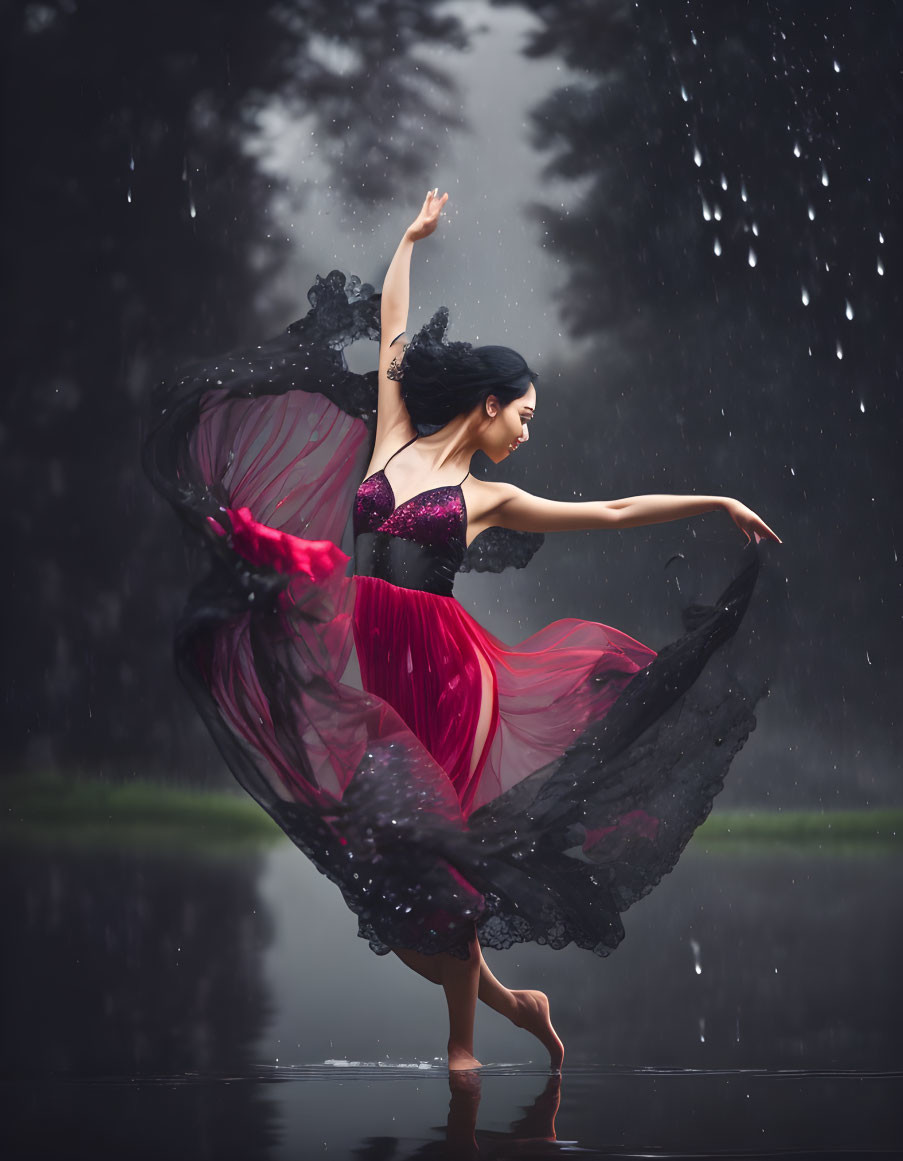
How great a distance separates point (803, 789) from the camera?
5129 millimetres

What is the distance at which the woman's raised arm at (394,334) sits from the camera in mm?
2004

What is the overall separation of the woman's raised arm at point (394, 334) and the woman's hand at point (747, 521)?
543 mm

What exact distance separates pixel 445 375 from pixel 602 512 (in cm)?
34

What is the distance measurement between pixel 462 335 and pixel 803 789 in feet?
7.96

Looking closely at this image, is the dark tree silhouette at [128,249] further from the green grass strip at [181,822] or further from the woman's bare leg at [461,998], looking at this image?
the woman's bare leg at [461,998]

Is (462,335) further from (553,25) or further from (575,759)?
(575,759)

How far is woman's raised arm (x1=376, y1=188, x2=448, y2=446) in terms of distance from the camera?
6.57 ft

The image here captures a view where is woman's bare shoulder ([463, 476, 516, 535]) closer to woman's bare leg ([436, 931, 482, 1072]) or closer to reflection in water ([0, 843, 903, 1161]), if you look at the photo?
woman's bare leg ([436, 931, 482, 1072])

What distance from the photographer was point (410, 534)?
1859 mm

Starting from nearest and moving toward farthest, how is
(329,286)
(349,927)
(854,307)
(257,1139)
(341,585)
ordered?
1. (257,1139)
2. (341,585)
3. (329,286)
4. (349,927)
5. (854,307)

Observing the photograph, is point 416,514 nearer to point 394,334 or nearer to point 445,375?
point 445,375

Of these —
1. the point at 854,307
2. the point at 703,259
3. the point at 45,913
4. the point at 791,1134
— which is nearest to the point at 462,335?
the point at 703,259
